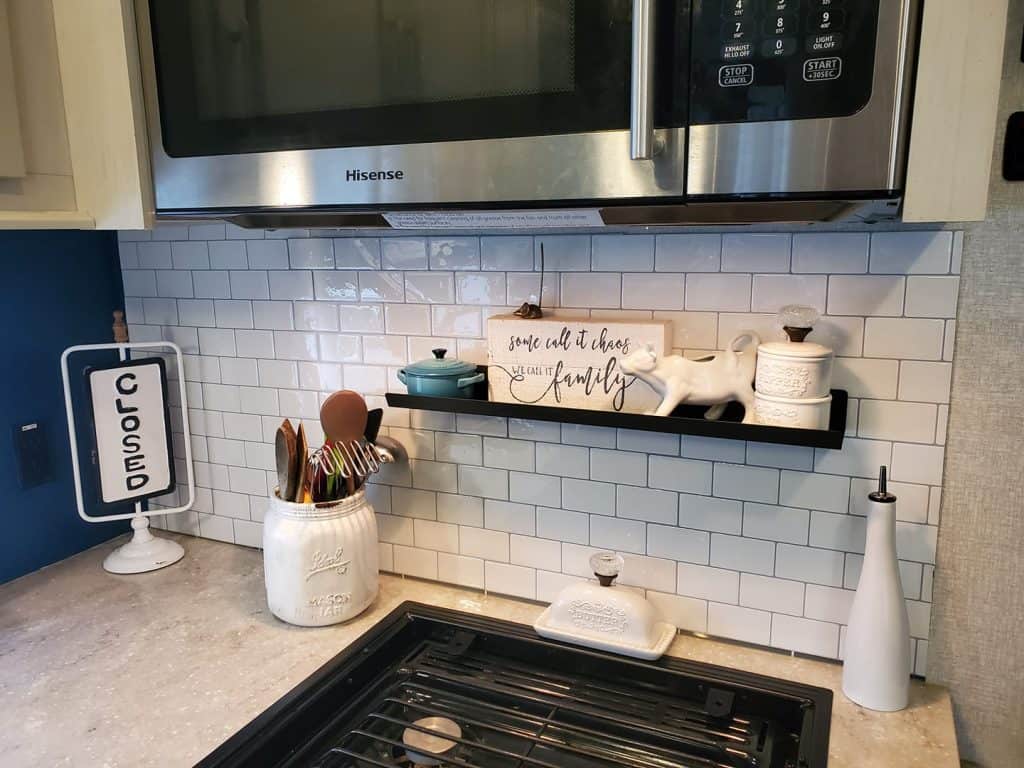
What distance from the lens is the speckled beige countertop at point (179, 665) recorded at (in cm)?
90

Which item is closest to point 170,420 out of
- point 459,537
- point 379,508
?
point 379,508

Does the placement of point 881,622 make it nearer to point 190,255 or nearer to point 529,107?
point 529,107

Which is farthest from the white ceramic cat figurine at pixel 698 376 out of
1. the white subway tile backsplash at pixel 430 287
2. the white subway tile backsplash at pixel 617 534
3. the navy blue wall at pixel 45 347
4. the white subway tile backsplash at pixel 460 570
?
the navy blue wall at pixel 45 347

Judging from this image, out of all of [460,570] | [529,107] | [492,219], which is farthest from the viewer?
[460,570]

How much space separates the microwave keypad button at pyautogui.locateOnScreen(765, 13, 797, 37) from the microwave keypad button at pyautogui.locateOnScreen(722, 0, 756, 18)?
0.02 meters

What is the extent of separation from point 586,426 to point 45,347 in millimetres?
993

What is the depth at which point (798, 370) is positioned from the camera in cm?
88

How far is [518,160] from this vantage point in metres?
0.77

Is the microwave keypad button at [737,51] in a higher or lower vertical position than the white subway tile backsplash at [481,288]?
higher

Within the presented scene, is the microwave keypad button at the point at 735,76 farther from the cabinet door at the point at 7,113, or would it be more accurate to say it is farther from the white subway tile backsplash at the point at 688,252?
the cabinet door at the point at 7,113

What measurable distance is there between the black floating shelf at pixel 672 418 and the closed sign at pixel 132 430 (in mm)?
550

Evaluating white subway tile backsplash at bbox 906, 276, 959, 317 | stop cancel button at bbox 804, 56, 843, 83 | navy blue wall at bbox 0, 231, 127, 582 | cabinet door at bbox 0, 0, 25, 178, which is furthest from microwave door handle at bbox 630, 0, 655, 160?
navy blue wall at bbox 0, 231, 127, 582

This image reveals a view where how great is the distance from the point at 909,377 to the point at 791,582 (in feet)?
1.04

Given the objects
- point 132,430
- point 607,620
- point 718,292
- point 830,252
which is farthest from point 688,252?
point 132,430
